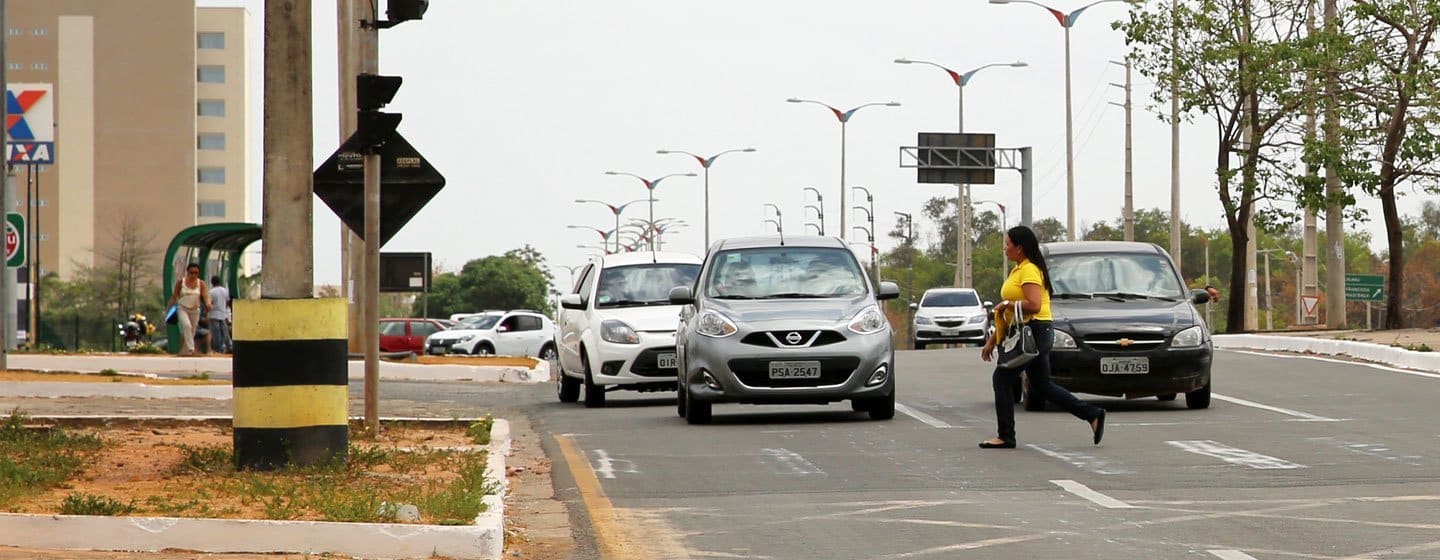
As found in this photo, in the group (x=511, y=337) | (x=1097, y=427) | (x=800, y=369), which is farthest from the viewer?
(x=511, y=337)

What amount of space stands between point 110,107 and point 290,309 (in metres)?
103

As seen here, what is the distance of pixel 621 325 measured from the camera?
21250 millimetres

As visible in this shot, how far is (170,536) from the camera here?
856 cm

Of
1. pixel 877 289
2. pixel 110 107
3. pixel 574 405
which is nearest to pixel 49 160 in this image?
pixel 574 405

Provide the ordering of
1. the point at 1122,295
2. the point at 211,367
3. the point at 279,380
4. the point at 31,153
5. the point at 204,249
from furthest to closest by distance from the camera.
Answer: the point at 204,249
the point at 31,153
the point at 211,367
the point at 1122,295
the point at 279,380

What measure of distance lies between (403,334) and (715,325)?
4246cm

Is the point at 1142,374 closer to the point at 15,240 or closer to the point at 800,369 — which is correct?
the point at 800,369

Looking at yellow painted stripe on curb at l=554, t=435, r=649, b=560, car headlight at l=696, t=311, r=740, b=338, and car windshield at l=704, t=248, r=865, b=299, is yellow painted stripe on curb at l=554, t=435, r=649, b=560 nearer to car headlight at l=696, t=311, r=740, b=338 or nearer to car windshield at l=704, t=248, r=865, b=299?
car headlight at l=696, t=311, r=740, b=338

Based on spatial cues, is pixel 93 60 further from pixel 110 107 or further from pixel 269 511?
pixel 269 511

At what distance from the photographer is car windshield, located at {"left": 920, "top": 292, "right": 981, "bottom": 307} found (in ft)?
164

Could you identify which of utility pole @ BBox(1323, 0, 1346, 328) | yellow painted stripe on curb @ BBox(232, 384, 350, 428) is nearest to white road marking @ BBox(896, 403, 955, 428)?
yellow painted stripe on curb @ BBox(232, 384, 350, 428)

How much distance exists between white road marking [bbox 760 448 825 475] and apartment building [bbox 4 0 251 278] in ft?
320

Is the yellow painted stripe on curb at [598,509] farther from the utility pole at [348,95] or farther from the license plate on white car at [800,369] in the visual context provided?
the utility pole at [348,95]

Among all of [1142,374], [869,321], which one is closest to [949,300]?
[1142,374]
